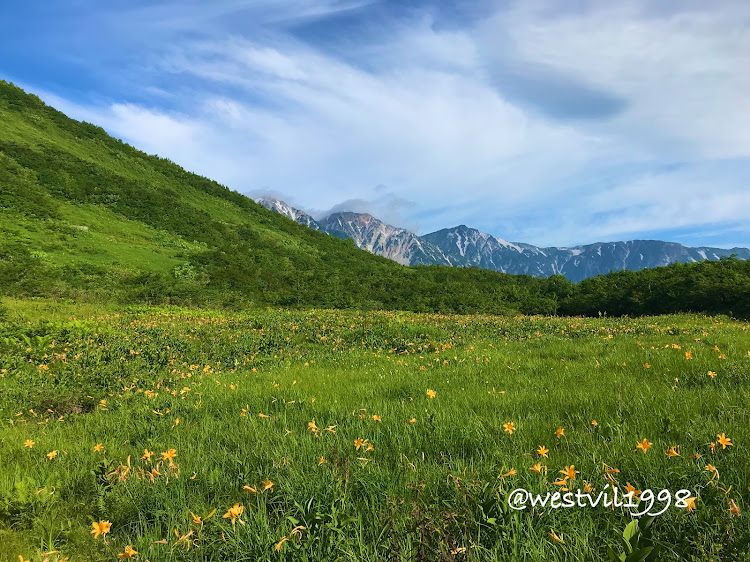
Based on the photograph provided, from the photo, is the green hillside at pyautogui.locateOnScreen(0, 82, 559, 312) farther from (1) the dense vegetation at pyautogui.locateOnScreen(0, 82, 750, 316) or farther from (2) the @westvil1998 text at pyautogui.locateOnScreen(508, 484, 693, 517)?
(2) the @westvil1998 text at pyautogui.locateOnScreen(508, 484, 693, 517)

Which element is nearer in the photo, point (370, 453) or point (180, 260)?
point (370, 453)

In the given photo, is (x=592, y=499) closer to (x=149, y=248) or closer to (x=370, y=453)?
(x=370, y=453)

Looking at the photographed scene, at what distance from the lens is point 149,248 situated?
29.1 metres

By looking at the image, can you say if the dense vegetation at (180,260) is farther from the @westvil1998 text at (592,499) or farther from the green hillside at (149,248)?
the @westvil1998 text at (592,499)

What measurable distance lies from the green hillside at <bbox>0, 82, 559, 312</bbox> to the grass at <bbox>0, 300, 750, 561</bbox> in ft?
55.7

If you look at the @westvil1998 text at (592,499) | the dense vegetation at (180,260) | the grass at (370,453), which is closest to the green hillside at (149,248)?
the dense vegetation at (180,260)

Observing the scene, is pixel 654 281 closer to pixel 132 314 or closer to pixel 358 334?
pixel 358 334

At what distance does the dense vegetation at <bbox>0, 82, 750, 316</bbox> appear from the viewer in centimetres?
2122

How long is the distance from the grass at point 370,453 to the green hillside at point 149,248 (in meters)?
17.0

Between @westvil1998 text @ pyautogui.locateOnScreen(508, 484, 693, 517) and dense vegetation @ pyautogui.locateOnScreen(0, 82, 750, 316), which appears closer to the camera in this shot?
@westvil1998 text @ pyautogui.locateOnScreen(508, 484, 693, 517)

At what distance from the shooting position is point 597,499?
2221 millimetres

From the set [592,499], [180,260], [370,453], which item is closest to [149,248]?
[180,260]

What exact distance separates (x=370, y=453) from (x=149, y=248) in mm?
31725

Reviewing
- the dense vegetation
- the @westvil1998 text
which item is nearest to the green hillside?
the dense vegetation
